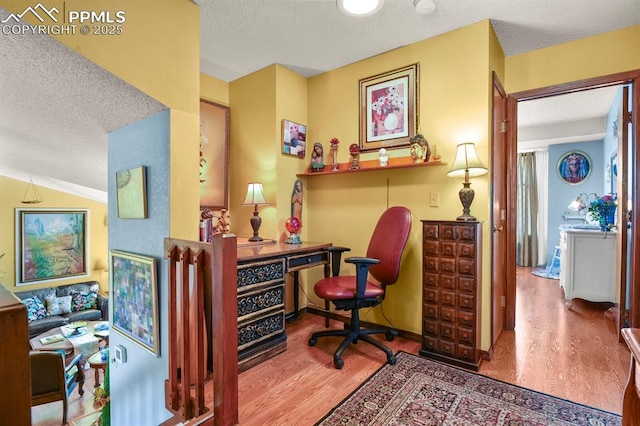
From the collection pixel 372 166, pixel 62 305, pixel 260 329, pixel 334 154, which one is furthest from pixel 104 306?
pixel 372 166

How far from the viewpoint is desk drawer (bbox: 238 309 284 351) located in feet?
6.86

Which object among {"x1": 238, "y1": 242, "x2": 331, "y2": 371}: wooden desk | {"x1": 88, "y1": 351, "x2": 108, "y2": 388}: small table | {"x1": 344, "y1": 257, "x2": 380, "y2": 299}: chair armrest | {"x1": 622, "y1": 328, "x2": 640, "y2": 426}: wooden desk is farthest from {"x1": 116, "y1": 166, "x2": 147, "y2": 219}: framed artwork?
{"x1": 88, "y1": 351, "x2": 108, "y2": 388}: small table

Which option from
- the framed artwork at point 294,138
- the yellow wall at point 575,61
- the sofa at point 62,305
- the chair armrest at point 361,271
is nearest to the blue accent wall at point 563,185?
the yellow wall at point 575,61

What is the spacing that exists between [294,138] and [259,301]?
171 centimetres

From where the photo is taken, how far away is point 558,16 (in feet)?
7.01

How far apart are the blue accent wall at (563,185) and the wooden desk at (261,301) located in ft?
17.7

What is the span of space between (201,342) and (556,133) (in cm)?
603

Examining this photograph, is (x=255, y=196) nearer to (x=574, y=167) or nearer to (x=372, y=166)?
(x=372, y=166)

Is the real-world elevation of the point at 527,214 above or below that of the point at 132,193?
below

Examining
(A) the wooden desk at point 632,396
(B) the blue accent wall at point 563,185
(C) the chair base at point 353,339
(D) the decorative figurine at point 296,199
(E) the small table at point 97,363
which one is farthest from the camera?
(B) the blue accent wall at point 563,185

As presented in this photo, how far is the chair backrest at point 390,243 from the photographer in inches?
90.7

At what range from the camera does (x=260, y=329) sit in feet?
7.25

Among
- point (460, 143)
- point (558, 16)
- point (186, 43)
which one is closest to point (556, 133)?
point (558, 16)

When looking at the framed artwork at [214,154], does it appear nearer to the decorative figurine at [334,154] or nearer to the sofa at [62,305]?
the decorative figurine at [334,154]
